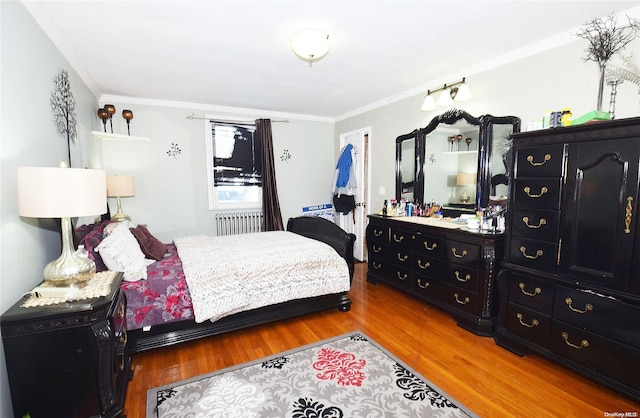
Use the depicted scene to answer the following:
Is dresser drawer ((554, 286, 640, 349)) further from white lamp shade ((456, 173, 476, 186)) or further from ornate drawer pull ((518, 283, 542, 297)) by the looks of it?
white lamp shade ((456, 173, 476, 186))

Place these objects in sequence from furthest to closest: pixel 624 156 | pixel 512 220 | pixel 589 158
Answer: pixel 512 220 < pixel 589 158 < pixel 624 156

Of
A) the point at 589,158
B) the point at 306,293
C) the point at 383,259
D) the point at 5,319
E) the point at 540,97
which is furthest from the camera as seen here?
the point at 383,259

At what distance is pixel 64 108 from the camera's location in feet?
8.16

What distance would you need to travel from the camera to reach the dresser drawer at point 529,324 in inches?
86.4

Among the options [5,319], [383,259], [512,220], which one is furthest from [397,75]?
[5,319]

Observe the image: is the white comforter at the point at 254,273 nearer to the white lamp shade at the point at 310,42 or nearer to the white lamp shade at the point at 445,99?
the white lamp shade at the point at 310,42

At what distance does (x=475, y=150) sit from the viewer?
3188 millimetres

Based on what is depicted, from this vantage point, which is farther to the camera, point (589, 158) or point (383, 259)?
point (383, 259)

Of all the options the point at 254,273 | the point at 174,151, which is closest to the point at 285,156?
the point at 174,151

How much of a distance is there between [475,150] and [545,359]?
2018 millimetres

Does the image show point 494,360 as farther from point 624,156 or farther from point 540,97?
point 540,97

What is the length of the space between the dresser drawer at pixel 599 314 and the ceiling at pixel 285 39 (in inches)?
78.3

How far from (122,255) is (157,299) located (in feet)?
1.42

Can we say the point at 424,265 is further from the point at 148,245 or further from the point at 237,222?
the point at 237,222
